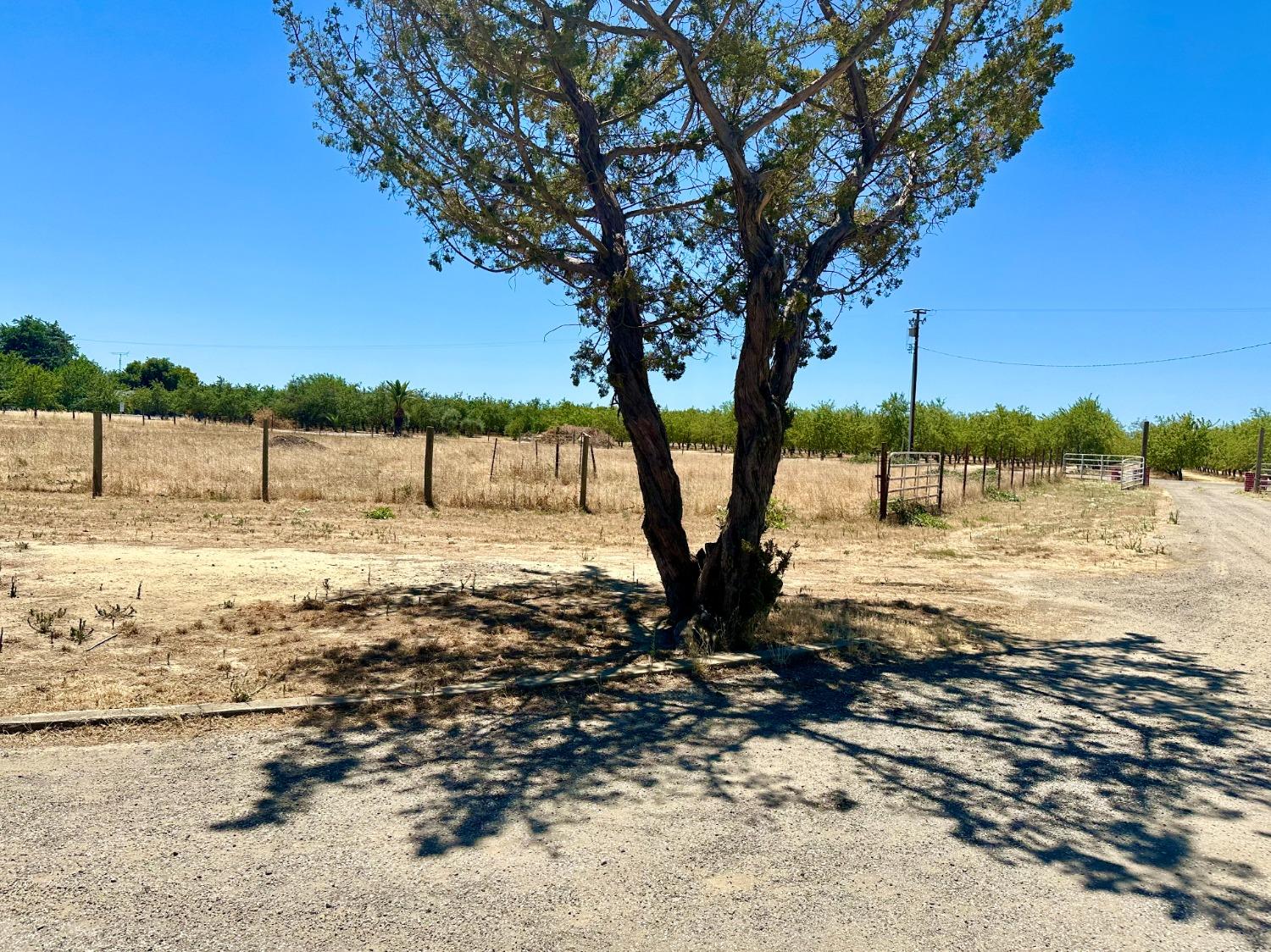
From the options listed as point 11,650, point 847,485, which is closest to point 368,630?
point 11,650

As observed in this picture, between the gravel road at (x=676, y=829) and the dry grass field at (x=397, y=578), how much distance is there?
1.32 m

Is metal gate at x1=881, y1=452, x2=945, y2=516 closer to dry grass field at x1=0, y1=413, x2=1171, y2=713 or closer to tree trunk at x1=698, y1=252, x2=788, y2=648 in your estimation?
dry grass field at x1=0, y1=413, x2=1171, y2=713

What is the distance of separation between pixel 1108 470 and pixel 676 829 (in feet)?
182

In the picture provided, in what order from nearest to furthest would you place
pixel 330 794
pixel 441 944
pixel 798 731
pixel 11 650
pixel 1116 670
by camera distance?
pixel 441 944 → pixel 330 794 → pixel 798 731 → pixel 11 650 → pixel 1116 670

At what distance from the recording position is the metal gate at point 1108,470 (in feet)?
153

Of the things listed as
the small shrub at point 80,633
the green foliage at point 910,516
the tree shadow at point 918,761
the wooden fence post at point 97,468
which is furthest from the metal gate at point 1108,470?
the small shrub at point 80,633

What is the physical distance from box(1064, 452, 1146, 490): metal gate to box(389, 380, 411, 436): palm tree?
4781cm

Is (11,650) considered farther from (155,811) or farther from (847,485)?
(847,485)

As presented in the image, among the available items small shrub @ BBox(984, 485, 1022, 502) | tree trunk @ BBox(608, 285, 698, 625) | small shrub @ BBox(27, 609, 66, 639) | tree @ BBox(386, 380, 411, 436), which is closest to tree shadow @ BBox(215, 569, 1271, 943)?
tree trunk @ BBox(608, 285, 698, 625)

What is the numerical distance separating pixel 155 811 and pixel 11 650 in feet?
10.9

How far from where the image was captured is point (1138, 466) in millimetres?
49750

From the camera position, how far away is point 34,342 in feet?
407

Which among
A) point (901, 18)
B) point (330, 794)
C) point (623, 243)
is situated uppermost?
point (901, 18)

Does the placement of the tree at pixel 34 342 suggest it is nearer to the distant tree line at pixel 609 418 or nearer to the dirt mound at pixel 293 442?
the distant tree line at pixel 609 418
